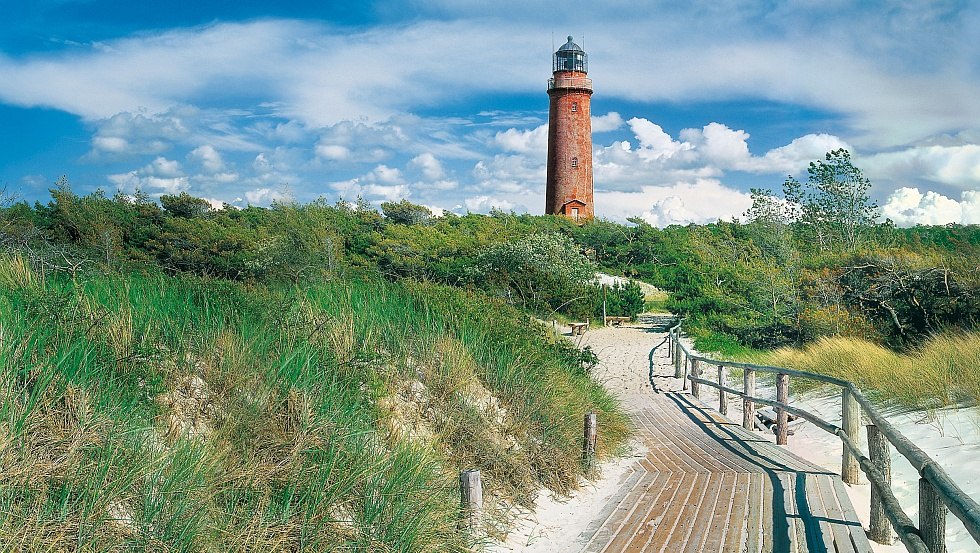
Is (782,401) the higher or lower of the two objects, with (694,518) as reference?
higher

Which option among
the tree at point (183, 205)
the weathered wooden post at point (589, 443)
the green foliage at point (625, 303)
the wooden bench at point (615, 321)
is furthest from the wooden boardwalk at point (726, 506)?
the tree at point (183, 205)

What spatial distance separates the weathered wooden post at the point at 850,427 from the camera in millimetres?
6137

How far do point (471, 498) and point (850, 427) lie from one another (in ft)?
11.9

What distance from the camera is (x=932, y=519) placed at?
11.3 ft

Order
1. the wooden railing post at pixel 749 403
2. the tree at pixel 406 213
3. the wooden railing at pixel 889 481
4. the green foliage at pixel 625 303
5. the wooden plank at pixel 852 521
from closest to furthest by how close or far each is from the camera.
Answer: the wooden railing at pixel 889 481 < the wooden plank at pixel 852 521 < the wooden railing post at pixel 749 403 < the green foliage at pixel 625 303 < the tree at pixel 406 213

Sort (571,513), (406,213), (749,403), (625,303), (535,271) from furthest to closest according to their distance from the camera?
1. (406,213)
2. (625,303)
3. (535,271)
4. (749,403)
5. (571,513)

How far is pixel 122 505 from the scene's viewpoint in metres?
3.38

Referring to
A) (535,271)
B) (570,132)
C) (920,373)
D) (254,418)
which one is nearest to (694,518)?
(254,418)

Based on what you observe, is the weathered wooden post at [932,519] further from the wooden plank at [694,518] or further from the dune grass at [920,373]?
the dune grass at [920,373]

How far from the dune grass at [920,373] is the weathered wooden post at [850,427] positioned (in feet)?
8.13

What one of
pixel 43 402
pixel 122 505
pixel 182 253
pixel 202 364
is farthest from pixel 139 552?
pixel 182 253

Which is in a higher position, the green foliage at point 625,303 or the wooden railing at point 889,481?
the wooden railing at point 889,481

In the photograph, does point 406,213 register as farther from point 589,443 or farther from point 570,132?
point 589,443

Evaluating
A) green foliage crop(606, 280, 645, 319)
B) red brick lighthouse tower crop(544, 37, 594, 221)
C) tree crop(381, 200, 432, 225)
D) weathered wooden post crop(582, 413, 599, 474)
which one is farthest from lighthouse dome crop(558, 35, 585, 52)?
weathered wooden post crop(582, 413, 599, 474)
